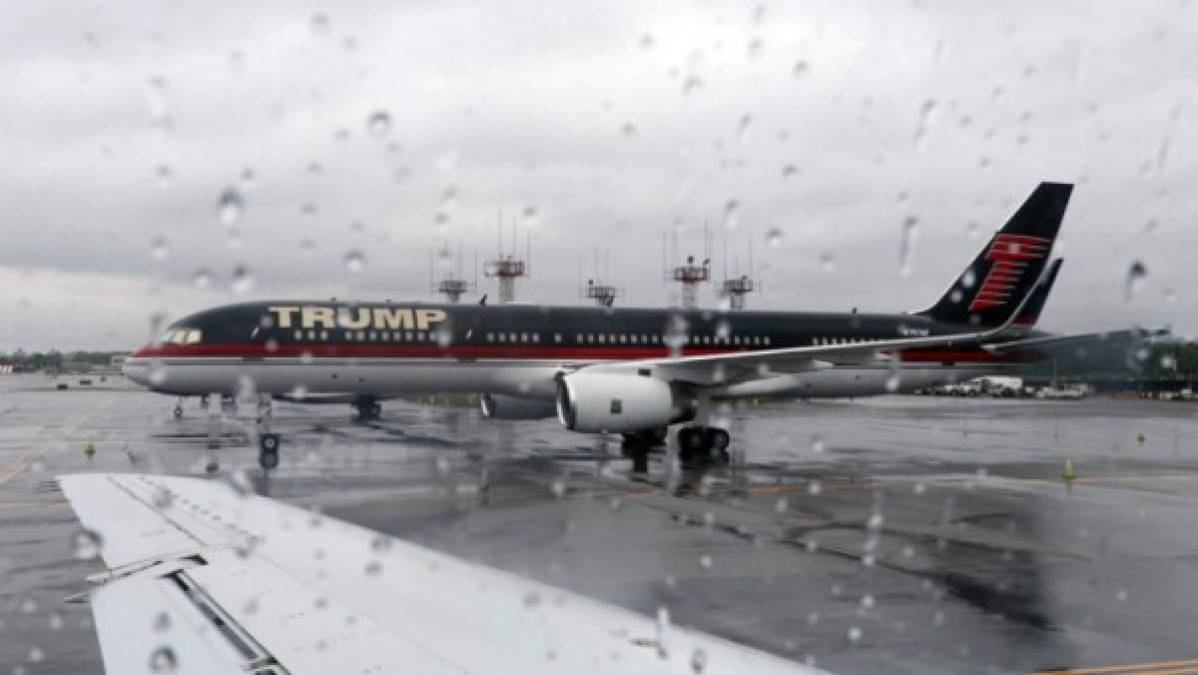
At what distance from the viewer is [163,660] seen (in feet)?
11.9

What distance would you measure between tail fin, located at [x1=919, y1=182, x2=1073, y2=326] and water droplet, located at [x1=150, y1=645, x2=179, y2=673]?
3003cm

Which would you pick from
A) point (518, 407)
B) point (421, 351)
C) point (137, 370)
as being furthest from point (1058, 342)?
point (137, 370)

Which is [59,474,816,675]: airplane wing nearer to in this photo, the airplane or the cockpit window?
the airplane

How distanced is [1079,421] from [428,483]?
109 ft

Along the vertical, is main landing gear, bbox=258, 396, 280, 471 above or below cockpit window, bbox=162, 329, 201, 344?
below

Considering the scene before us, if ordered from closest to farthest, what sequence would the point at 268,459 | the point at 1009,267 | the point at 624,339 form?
the point at 268,459 < the point at 624,339 < the point at 1009,267

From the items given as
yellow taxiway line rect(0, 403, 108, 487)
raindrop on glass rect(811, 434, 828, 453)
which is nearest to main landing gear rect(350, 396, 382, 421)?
yellow taxiway line rect(0, 403, 108, 487)

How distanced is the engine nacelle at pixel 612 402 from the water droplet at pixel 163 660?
17.6m

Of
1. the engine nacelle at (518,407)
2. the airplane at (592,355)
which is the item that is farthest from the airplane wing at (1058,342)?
the engine nacelle at (518,407)

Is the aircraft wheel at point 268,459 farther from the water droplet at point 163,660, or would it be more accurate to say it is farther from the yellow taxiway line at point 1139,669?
the water droplet at point 163,660

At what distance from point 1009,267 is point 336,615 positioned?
30245 mm

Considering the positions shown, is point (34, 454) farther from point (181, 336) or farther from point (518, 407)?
point (518, 407)

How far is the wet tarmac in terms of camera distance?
8352mm

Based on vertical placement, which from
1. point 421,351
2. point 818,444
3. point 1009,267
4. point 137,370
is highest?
point 1009,267
